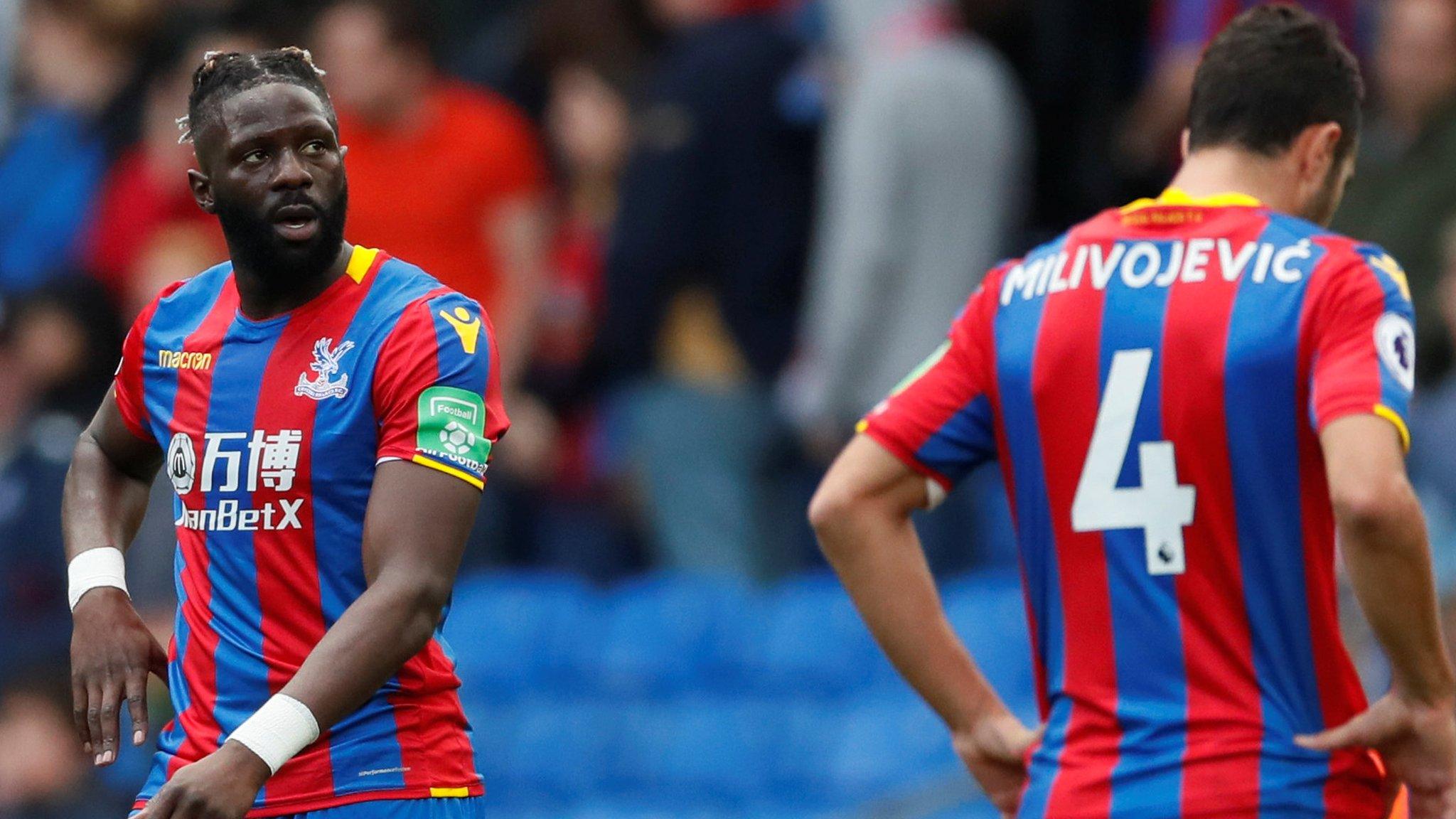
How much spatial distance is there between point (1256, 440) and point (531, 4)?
7028mm

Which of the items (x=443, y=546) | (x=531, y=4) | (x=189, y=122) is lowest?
(x=443, y=546)

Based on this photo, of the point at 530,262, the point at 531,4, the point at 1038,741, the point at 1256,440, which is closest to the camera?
the point at 1256,440

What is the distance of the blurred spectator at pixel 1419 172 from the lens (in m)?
7.39

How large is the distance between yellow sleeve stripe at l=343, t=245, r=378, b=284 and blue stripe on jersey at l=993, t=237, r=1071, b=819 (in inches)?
44.9

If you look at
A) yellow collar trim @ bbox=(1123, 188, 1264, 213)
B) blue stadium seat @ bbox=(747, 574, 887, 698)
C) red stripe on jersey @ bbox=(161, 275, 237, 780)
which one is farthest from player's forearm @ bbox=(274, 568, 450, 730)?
blue stadium seat @ bbox=(747, 574, 887, 698)

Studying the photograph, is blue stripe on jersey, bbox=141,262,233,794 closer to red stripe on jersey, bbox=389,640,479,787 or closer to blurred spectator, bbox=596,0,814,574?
red stripe on jersey, bbox=389,640,479,787

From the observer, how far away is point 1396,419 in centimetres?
361

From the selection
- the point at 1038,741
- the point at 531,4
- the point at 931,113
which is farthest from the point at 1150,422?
the point at 531,4

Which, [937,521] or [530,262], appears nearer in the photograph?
[937,521]

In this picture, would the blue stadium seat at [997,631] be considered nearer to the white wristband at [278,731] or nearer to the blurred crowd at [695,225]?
the blurred crowd at [695,225]

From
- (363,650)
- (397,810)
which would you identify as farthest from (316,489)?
(397,810)

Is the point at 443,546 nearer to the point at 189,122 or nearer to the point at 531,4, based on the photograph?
the point at 189,122

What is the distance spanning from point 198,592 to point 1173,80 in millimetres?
4822

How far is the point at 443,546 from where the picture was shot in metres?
3.80
